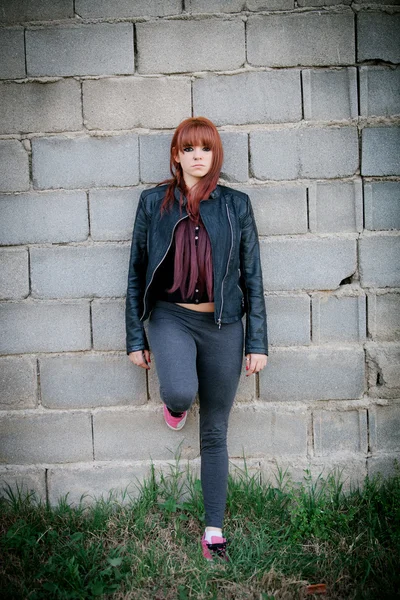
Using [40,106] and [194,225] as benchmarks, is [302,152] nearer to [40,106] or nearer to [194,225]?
[194,225]

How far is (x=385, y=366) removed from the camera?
2.89 metres

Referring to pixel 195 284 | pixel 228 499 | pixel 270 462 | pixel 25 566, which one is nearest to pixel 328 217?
pixel 195 284

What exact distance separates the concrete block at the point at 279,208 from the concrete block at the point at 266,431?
3.30 feet

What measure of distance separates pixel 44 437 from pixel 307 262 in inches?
69.3

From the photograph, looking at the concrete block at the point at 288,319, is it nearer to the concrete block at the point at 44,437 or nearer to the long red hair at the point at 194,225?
the long red hair at the point at 194,225

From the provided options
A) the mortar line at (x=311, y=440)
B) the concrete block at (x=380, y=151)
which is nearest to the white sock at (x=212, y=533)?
the mortar line at (x=311, y=440)

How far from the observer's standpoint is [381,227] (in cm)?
286

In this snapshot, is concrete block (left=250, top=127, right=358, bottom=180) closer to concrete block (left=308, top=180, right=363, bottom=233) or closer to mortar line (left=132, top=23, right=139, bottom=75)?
concrete block (left=308, top=180, right=363, bottom=233)

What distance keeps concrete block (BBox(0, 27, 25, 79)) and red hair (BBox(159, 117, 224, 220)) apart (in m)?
0.97

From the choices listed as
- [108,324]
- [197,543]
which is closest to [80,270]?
[108,324]

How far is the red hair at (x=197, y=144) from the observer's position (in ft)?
8.13

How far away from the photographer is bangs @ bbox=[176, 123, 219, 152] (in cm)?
247

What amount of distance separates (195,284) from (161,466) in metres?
1.14

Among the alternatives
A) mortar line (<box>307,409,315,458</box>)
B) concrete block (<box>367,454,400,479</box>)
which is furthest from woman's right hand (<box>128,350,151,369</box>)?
concrete block (<box>367,454,400,479</box>)
